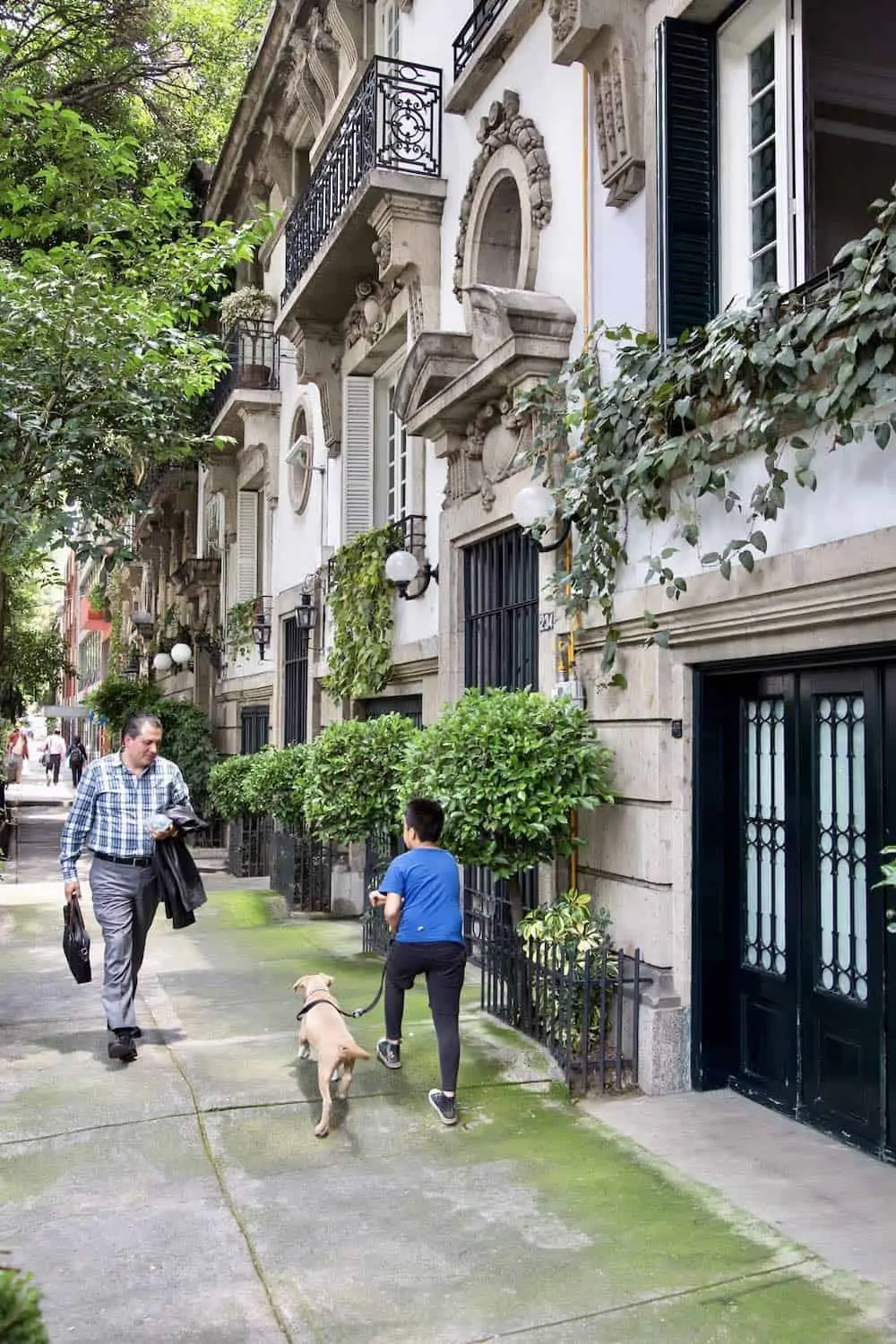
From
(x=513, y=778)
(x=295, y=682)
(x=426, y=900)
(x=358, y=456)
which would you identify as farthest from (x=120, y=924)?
(x=295, y=682)

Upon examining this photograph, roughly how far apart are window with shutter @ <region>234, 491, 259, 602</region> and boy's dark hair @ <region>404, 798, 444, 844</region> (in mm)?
13197

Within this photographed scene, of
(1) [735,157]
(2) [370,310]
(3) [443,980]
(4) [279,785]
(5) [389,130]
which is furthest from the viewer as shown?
(4) [279,785]

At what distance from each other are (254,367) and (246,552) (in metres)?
3.21

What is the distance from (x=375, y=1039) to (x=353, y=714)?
240 inches

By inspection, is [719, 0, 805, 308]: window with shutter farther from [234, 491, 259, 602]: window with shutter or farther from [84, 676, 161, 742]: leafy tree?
[84, 676, 161, 742]: leafy tree

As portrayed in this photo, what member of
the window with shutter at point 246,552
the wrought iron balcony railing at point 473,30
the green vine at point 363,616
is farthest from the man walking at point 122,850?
the window with shutter at point 246,552

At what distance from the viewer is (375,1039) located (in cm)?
726

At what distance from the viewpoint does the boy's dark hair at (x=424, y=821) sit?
19.8 feet

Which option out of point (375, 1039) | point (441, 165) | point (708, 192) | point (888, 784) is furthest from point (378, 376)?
point (888, 784)

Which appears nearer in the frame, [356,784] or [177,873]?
[177,873]

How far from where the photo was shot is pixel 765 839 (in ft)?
20.3

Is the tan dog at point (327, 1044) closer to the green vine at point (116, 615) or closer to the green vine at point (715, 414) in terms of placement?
the green vine at point (715, 414)

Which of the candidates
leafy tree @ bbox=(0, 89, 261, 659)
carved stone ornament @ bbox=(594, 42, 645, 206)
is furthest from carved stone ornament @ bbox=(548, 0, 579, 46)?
leafy tree @ bbox=(0, 89, 261, 659)

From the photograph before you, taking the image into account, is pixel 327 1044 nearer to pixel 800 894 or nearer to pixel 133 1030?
pixel 133 1030
